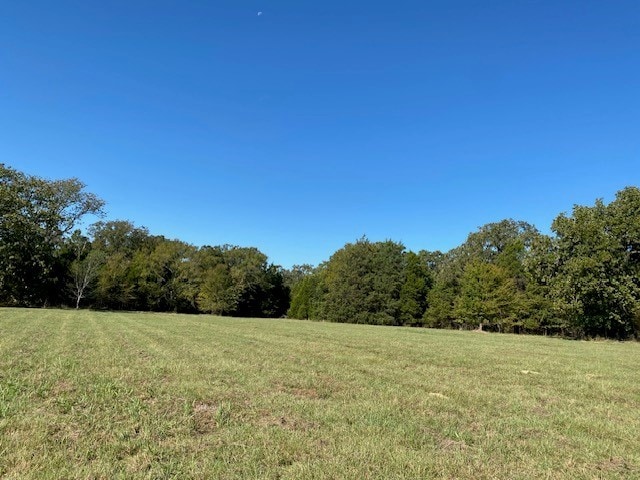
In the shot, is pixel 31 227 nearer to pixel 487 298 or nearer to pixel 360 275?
pixel 360 275

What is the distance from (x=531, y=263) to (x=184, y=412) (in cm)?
3752

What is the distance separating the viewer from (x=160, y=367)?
9.20 m

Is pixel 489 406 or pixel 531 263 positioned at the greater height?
pixel 531 263

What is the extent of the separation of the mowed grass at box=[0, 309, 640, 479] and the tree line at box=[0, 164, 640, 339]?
28.6 meters

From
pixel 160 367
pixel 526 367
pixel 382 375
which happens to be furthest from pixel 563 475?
pixel 526 367

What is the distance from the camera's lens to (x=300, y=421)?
547cm

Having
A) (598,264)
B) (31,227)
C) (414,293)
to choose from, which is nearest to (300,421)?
(598,264)

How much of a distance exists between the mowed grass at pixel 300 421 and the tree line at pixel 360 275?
28622 millimetres

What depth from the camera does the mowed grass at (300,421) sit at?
13.0ft

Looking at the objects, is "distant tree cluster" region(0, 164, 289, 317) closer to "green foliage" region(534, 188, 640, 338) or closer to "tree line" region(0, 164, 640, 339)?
"tree line" region(0, 164, 640, 339)

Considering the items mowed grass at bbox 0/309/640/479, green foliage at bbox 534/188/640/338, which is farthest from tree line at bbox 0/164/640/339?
mowed grass at bbox 0/309/640/479

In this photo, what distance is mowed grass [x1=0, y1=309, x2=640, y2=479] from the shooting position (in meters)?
3.97

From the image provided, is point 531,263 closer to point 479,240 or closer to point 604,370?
point 604,370

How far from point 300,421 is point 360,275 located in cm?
6411
